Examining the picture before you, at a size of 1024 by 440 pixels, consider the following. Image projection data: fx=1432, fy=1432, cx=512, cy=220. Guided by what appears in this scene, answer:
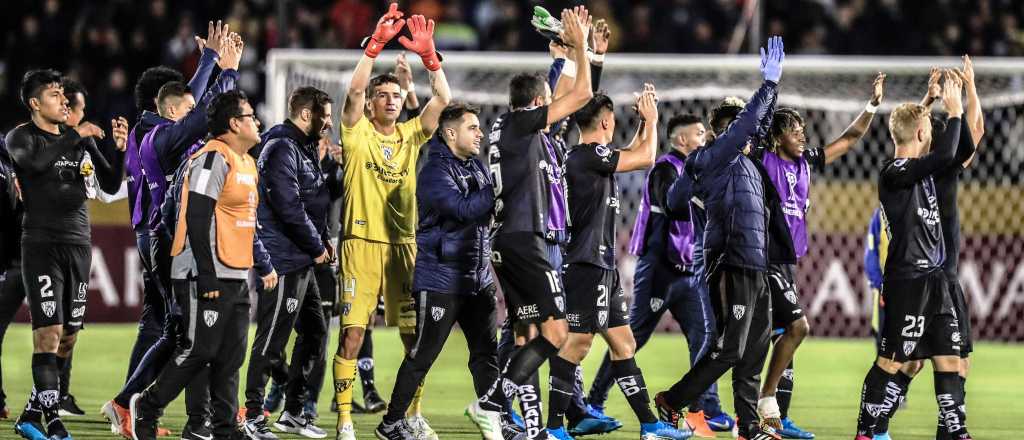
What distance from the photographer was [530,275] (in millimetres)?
7938

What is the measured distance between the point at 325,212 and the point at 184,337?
189cm

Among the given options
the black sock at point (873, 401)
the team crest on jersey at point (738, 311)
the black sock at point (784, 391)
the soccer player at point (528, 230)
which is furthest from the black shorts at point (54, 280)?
the black sock at point (873, 401)

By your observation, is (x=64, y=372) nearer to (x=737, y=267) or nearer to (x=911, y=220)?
(x=737, y=267)

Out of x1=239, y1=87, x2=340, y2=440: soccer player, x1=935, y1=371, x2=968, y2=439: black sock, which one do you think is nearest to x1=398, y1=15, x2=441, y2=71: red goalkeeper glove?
x1=239, y1=87, x2=340, y2=440: soccer player

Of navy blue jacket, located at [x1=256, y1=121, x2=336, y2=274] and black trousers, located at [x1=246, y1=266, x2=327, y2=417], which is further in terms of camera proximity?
black trousers, located at [x1=246, y1=266, x2=327, y2=417]

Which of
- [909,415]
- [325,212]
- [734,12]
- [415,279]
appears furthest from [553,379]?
[734,12]

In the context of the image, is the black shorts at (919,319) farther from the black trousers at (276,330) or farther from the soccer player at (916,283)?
the black trousers at (276,330)

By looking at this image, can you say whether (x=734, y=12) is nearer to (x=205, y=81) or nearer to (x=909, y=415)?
Result: (x=909, y=415)

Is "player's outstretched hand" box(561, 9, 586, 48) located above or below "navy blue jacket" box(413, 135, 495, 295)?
above

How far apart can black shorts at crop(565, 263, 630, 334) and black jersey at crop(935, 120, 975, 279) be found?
2093 mm

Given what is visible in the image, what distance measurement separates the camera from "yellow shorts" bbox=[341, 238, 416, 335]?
8.74m

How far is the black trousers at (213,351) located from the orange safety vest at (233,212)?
151 mm

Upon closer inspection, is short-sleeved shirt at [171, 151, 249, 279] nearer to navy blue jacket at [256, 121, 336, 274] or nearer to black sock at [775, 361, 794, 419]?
navy blue jacket at [256, 121, 336, 274]

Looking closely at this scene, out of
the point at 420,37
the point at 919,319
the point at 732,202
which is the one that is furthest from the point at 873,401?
the point at 420,37
